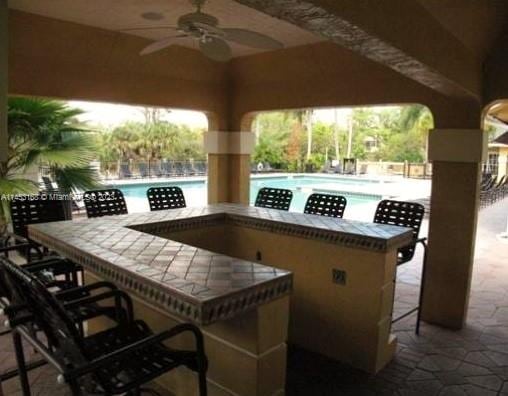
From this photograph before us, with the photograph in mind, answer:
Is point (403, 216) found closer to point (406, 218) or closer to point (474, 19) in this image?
point (406, 218)

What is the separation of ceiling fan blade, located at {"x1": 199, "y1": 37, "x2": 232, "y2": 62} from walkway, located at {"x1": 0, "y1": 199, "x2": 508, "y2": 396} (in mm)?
2452

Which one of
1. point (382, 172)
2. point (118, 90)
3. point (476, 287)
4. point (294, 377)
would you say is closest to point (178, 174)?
point (382, 172)

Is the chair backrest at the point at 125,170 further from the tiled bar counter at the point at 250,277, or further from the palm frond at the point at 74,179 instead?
the tiled bar counter at the point at 250,277

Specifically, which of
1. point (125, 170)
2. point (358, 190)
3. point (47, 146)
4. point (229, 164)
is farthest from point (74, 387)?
point (125, 170)

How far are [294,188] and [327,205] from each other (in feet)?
35.5

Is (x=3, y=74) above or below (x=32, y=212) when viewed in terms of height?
above

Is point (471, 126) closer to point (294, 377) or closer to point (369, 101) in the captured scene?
point (369, 101)

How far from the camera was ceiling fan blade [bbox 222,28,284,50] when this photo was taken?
2.99 metres

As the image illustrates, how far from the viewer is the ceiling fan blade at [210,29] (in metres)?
2.85

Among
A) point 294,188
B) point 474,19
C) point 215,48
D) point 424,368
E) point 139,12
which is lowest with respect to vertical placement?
point 424,368

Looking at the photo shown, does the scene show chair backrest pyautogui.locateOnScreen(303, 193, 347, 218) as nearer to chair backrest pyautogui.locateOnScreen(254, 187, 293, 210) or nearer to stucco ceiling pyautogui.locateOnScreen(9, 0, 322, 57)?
chair backrest pyautogui.locateOnScreen(254, 187, 293, 210)

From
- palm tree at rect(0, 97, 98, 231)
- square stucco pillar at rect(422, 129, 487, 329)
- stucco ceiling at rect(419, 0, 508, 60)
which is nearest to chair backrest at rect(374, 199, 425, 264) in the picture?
square stucco pillar at rect(422, 129, 487, 329)

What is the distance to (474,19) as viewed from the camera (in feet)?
9.74

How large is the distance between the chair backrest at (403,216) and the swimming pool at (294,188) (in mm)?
6561
